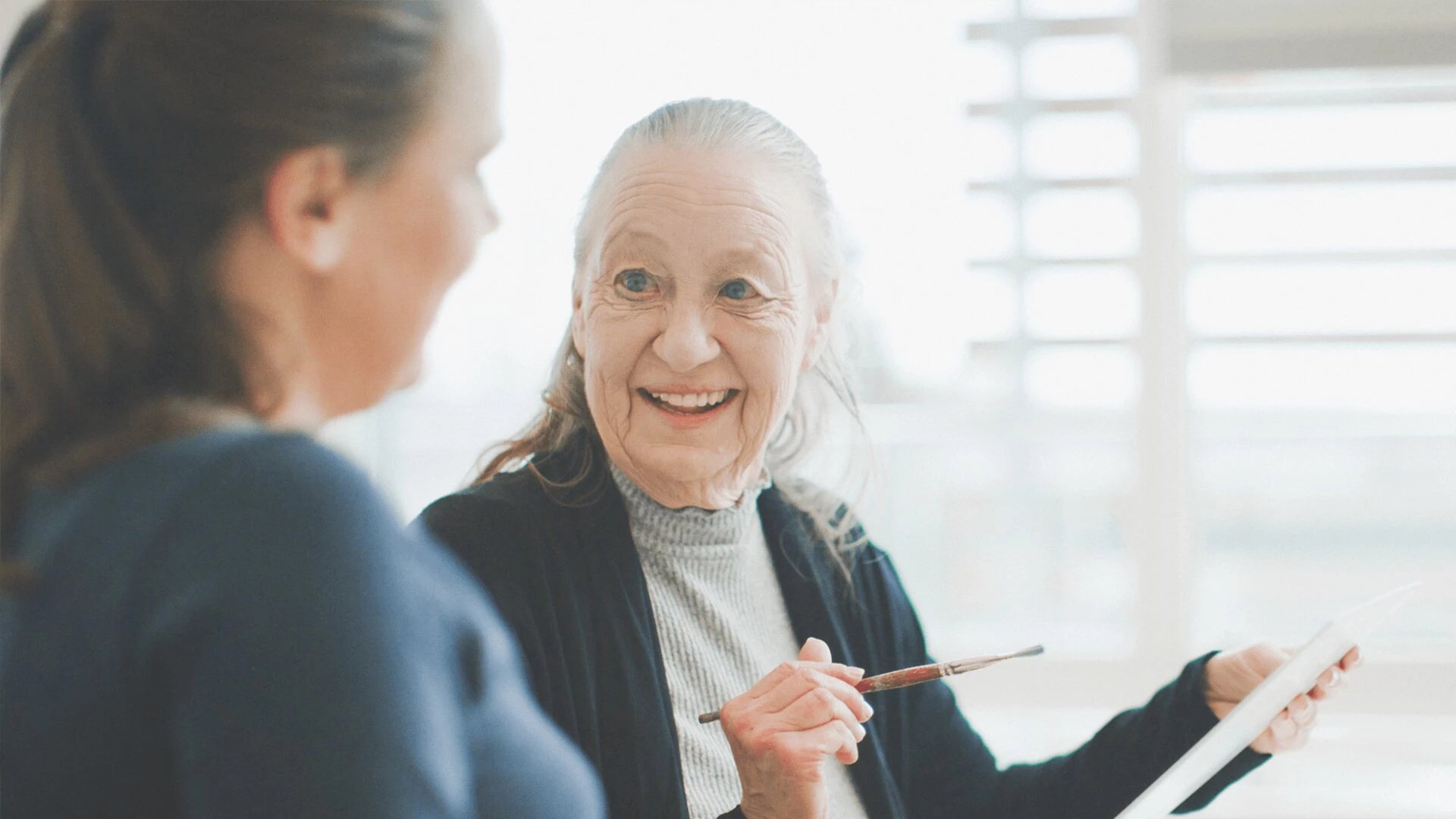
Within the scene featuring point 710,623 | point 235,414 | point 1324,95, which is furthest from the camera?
point 1324,95

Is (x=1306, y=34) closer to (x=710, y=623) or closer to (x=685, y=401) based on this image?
(x=685, y=401)

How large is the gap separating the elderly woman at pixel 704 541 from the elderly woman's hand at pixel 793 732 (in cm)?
7

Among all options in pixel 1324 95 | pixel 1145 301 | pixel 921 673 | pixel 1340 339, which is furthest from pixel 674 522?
pixel 1324 95

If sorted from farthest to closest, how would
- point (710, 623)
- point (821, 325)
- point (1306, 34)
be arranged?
point (1306, 34)
point (821, 325)
point (710, 623)

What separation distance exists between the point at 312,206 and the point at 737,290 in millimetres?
850

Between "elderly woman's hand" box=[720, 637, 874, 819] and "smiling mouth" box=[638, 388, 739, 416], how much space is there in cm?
38

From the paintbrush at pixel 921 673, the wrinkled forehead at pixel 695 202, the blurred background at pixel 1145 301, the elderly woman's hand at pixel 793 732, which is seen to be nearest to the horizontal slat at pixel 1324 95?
the blurred background at pixel 1145 301

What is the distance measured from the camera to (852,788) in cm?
147

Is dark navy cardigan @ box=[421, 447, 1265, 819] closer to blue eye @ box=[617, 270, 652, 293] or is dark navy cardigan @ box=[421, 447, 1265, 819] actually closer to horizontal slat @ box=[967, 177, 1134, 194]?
blue eye @ box=[617, 270, 652, 293]

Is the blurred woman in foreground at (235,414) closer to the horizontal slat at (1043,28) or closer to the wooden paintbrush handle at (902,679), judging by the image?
the wooden paintbrush handle at (902,679)

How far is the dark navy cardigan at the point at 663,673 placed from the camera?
1.30 m

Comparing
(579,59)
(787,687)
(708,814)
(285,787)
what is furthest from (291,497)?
(579,59)

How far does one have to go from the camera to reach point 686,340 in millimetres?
1392

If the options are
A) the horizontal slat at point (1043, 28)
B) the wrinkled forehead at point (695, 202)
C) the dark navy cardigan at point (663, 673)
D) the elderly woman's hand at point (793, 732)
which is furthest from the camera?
the horizontal slat at point (1043, 28)
